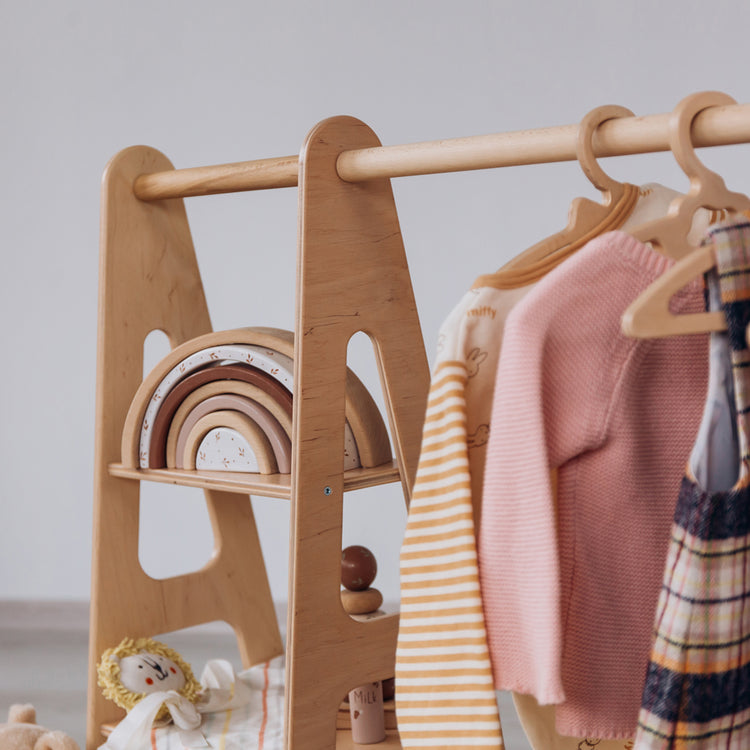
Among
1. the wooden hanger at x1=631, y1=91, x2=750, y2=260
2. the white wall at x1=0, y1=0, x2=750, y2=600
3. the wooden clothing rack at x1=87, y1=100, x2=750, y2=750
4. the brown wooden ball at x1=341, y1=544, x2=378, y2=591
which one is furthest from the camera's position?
the white wall at x1=0, y1=0, x2=750, y2=600

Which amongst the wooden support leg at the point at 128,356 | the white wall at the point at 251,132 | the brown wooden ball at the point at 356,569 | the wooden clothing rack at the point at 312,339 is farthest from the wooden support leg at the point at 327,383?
the white wall at the point at 251,132

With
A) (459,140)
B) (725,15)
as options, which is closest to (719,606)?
(459,140)

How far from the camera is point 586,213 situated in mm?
1017

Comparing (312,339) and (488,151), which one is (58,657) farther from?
(488,151)

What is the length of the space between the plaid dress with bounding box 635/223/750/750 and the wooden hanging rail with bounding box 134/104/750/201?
0.45 ft

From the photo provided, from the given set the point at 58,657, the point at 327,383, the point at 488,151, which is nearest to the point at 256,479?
the point at 327,383

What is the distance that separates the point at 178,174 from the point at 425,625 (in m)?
0.92

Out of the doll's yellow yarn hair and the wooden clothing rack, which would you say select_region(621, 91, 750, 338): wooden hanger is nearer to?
the wooden clothing rack

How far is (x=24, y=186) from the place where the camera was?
322cm

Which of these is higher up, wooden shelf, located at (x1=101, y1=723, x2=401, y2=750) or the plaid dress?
the plaid dress

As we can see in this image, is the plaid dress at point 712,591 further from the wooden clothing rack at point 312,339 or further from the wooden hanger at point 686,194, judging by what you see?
the wooden clothing rack at point 312,339

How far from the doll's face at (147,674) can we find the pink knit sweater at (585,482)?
0.90 m

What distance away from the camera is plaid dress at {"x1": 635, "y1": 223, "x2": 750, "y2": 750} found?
0.81 m

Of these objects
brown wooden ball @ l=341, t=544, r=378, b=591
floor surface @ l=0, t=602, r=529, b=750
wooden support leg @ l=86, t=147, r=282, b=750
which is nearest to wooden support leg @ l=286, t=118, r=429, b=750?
brown wooden ball @ l=341, t=544, r=378, b=591
